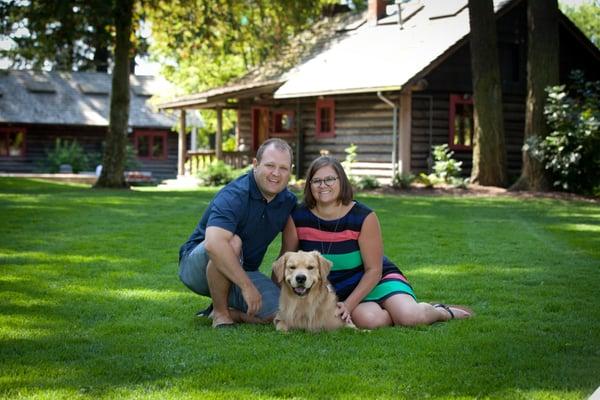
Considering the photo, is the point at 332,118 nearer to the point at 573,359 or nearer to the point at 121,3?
the point at 121,3

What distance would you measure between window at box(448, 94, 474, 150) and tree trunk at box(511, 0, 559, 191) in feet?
13.2

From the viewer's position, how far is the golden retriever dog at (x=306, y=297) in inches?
246

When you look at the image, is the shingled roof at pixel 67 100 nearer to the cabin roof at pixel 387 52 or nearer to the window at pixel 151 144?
the window at pixel 151 144

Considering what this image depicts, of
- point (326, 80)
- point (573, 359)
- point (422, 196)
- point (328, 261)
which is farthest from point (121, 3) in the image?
point (573, 359)

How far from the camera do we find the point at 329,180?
6711 millimetres

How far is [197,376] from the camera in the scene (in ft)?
16.4

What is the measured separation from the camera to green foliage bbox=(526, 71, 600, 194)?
2156cm

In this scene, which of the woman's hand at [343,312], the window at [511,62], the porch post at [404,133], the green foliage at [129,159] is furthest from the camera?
the green foliage at [129,159]

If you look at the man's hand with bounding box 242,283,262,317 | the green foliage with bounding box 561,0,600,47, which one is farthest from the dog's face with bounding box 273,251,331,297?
the green foliage with bounding box 561,0,600,47

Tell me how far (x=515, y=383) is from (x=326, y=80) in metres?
24.1

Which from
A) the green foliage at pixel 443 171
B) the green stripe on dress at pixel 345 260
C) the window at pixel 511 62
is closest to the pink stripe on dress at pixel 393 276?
the green stripe on dress at pixel 345 260

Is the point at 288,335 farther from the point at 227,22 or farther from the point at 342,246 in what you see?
the point at 227,22

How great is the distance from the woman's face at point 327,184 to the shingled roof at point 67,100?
36.7 metres

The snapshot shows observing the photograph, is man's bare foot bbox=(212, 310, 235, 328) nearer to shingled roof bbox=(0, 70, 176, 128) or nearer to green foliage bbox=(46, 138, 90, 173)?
green foliage bbox=(46, 138, 90, 173)
